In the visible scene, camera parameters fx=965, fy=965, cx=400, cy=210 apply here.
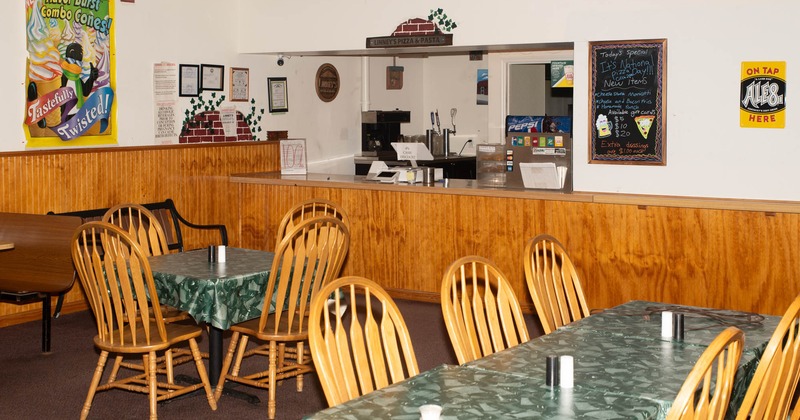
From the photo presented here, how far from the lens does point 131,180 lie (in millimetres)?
7246

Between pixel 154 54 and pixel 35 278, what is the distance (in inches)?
88.6

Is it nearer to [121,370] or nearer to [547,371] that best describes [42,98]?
[121,370]

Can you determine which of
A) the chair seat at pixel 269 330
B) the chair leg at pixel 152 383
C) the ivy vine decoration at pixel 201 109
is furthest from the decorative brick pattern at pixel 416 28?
the chair leg at pixel 152 383

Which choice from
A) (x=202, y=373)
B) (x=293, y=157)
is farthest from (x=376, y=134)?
(x=202, y=373)

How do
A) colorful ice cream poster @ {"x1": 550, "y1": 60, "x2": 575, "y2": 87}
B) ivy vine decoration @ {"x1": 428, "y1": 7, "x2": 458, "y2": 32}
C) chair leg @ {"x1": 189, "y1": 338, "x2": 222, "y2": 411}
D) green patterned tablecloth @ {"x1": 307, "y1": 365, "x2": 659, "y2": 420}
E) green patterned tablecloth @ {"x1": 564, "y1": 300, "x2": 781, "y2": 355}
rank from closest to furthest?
green patterned tablecloth @ {"x1": 307, "y1": 365, "x2": 659, "y2": 420} < green patterned tablecloth @ {"x1": 564, "y1": 300, "x2": 781, "y2": 355} < chair leg @ {"x1": 189, "y1": 338, "x2": 222, "y2": 411} < ivy vine decoration @ {"x1": 428, "y1": 7, "x2": 458, "y2": 32} < colorful ice cream poster @ {"x1": 550, "y1": 60, "x2": 575, "y2": 87}

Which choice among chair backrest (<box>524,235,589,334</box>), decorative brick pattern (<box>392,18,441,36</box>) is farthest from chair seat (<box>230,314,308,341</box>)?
decorative brick pattern (<box>392,18,441,36</box>)

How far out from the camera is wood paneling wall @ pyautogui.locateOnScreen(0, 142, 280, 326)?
21.2 ft

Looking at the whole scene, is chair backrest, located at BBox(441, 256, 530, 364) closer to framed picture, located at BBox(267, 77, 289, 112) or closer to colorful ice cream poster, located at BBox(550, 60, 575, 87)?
colorful ice cream poster, located at BBox(550, 60, 575, 87)

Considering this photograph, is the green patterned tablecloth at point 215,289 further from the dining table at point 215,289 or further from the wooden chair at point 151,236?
the wooden chair at point 151,236

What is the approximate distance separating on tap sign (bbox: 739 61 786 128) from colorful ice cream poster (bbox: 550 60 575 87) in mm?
2233

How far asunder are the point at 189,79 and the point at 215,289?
371cm

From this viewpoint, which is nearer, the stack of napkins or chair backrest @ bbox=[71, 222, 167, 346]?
chair backrest @ bbox=[71, 222, 167, 346]

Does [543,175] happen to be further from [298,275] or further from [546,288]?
[546,288]

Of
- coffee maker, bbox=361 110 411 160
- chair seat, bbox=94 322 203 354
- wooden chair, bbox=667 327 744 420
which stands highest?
coffee maker, bbox=361 110 411 160
